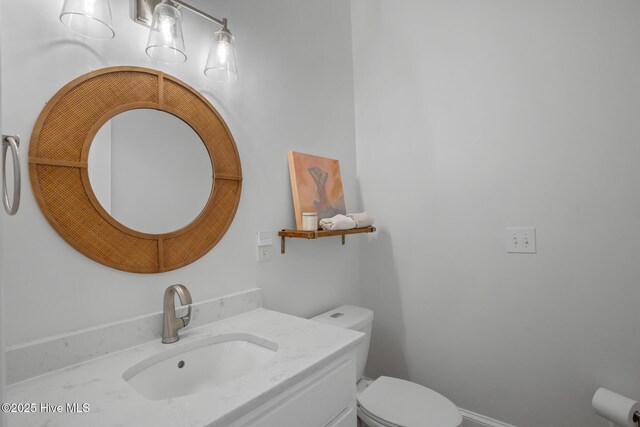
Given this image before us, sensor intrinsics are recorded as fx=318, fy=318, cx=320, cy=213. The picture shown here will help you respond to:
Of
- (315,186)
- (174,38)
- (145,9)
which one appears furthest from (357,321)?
(145,9)

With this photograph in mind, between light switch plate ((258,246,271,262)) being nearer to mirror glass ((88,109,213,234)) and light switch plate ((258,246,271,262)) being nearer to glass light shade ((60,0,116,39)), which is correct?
mirror glass ((88,109,213,234))

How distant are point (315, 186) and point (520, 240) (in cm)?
104

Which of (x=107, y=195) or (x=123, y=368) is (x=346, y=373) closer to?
(x=123, y=368)

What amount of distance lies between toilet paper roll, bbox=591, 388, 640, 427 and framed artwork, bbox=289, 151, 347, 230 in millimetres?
1365

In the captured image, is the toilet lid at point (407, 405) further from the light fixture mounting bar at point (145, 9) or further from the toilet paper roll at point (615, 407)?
the light fixture mounting bar at point (145, 9)

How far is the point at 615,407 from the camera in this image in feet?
3.90

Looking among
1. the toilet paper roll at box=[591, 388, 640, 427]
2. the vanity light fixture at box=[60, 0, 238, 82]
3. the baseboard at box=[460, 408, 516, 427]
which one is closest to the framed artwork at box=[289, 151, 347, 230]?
the vanity light fixture at box=[60, 0, 238, 82]

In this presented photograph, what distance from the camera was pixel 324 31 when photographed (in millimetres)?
1912

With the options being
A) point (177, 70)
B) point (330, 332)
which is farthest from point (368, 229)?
point (177, 70)

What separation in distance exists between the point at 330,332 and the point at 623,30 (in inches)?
66.5

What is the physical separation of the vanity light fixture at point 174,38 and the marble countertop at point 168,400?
3.28 ft

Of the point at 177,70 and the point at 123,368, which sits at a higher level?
the point at 177,70

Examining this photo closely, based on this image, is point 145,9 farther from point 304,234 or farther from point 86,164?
point 304,234

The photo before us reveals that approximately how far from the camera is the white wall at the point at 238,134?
88 centimetres
